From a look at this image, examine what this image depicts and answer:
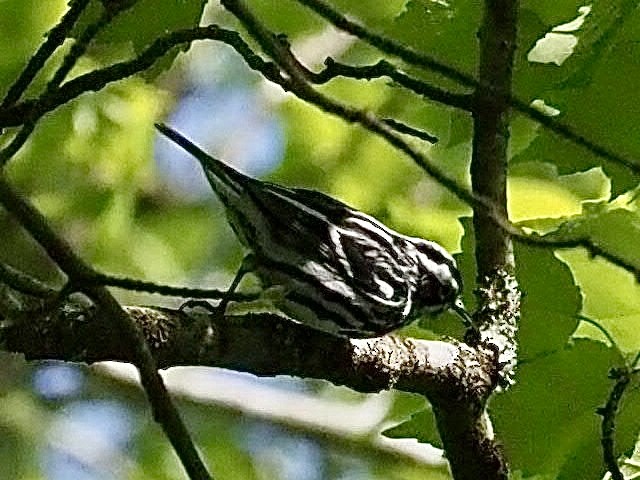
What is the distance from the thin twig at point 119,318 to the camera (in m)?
0.35

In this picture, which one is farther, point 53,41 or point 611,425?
point 611,425

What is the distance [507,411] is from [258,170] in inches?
35.2

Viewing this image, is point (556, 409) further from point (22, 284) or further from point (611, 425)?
point (22, 284)

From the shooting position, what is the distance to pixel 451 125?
29.5 inches

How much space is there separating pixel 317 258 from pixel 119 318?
0.85 feet

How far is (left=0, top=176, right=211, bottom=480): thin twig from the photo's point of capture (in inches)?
13.6

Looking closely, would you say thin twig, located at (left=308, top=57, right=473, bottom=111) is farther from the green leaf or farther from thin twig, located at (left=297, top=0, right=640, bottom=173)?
the green leaf

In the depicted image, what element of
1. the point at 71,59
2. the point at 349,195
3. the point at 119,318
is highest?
the point at 349,195

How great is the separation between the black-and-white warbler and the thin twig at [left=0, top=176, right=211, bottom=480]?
19cm

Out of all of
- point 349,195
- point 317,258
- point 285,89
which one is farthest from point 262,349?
point 349,195

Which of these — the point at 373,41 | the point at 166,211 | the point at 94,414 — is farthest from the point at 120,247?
the point at 373,41

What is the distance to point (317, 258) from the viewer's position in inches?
24.4

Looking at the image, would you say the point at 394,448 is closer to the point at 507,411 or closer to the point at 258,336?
the point at 507,411

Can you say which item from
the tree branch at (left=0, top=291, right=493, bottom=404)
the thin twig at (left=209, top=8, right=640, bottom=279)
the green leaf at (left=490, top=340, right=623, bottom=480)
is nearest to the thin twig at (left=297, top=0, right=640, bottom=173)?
the thin twig at (left=209, top=8, right=640, bottom=279)
